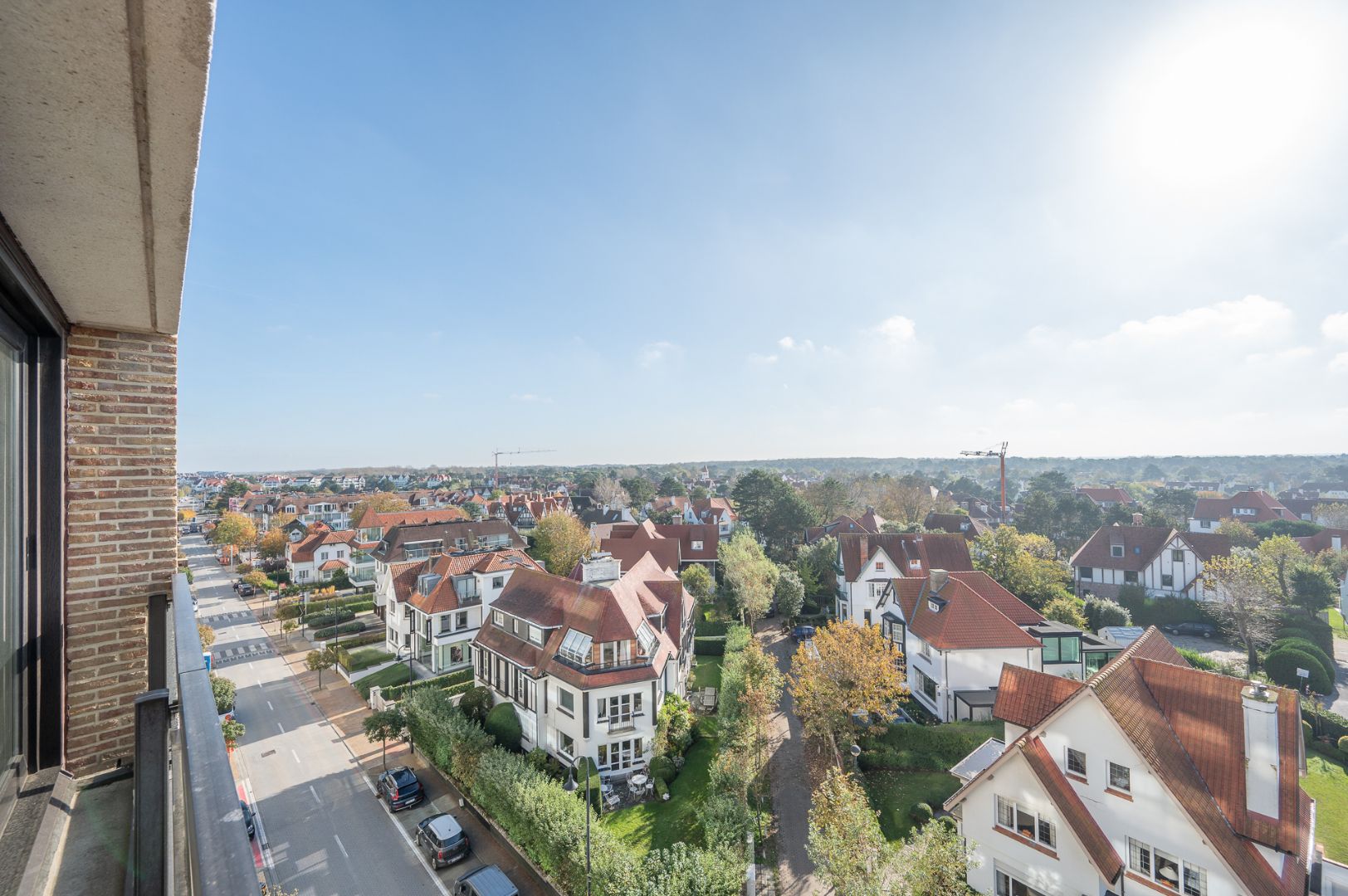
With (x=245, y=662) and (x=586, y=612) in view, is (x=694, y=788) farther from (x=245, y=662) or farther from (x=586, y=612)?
(x=245, y=662)

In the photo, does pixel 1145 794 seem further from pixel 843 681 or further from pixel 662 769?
pixel 662 769

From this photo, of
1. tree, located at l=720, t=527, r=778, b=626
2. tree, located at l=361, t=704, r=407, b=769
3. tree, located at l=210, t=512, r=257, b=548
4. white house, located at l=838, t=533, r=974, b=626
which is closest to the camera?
tree, located at l=361, t=704, r=407, b=769

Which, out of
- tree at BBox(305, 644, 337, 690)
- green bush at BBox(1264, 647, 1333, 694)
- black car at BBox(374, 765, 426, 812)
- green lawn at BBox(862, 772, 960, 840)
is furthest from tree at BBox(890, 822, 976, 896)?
tree at BBox(305, 644, 337, 690)

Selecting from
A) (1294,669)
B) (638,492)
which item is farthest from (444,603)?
(638,492)

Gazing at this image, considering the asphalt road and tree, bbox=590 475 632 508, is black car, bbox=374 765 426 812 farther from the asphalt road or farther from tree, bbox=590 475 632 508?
tree, bbox=590 475 632 508

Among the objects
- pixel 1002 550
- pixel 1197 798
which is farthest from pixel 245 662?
pixel 1002 550

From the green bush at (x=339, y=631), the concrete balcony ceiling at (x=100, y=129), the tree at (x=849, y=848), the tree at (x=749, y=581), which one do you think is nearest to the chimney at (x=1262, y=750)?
the tree at (x=849, y=848)

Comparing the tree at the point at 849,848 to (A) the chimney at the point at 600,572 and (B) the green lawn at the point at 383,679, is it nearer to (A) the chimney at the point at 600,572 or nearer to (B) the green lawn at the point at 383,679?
(A) the chimney at the point at 600,572
